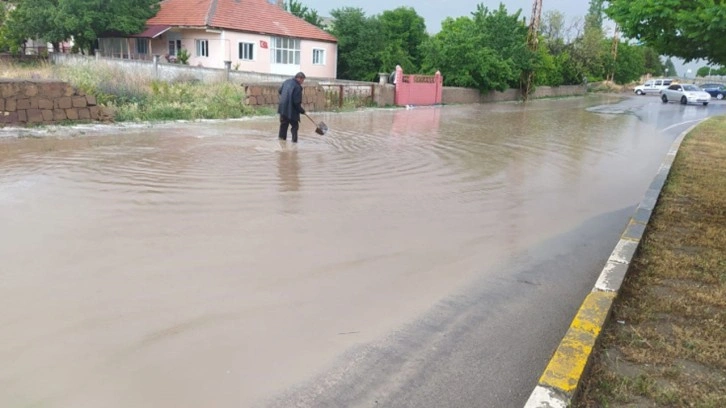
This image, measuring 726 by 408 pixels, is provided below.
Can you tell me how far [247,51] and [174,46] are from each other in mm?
5458

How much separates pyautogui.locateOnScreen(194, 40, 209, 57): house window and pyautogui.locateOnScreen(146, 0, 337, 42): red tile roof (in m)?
1.41

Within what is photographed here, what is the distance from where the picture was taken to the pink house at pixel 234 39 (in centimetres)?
3741

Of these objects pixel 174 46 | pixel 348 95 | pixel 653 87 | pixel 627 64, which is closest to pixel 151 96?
pixel 348 95

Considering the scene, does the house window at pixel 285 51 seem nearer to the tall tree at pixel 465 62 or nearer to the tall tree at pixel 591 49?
the tall tree at pixel 465 62

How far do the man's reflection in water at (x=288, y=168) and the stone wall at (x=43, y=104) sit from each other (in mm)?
5318

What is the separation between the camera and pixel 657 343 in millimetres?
3857

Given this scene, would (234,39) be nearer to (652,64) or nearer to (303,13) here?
(303,13)

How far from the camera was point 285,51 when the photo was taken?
41.2 m

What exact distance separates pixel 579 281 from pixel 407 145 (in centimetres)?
861

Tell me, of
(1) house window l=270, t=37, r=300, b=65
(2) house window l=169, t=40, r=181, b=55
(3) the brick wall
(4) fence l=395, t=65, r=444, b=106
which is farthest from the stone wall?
(1) house window l=270, t=37, r=300, b=65

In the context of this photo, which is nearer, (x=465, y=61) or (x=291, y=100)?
(x=291, y=100)

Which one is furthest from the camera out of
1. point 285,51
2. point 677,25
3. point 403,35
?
point 403,35

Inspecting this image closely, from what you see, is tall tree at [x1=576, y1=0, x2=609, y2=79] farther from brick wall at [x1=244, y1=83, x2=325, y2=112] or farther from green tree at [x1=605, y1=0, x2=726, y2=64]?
green tree at [x1=605, y1=0, x2=726, y2=64]

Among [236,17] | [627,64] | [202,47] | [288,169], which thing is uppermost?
[236,17]
